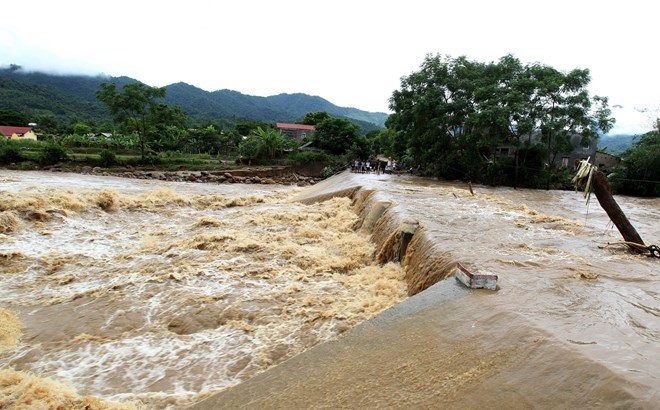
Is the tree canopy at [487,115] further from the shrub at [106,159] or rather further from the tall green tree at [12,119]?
the tall green tree at [12,119]

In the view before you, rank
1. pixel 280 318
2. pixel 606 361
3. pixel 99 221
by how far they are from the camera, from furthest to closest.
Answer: pixel 99 221 → pixel 280 318 → pixel 606 361

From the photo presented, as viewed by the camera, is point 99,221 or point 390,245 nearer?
point 390,245

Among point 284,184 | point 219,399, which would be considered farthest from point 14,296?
point 284,184

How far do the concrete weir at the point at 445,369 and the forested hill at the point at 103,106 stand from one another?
66.5 m

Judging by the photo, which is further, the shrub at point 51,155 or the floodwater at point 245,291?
the shrub at point 51,155

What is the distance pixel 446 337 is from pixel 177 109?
114 ft

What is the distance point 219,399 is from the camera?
3.34m

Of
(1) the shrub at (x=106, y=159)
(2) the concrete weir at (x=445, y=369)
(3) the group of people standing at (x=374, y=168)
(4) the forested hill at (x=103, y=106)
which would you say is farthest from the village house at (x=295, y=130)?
(2) the concrete weir at (x=445, y=369)

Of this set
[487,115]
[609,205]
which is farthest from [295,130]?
[609,205]

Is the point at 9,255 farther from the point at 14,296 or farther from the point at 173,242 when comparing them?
the point at 173,242

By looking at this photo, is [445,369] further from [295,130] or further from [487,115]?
[295,130]

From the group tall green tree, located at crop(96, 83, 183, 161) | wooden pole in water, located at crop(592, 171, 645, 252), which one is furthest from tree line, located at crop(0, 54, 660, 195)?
tall green tree, located at crop(96, 83, 183, 161)

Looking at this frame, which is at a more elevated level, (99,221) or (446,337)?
(446,337)

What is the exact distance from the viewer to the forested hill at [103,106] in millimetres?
71625
